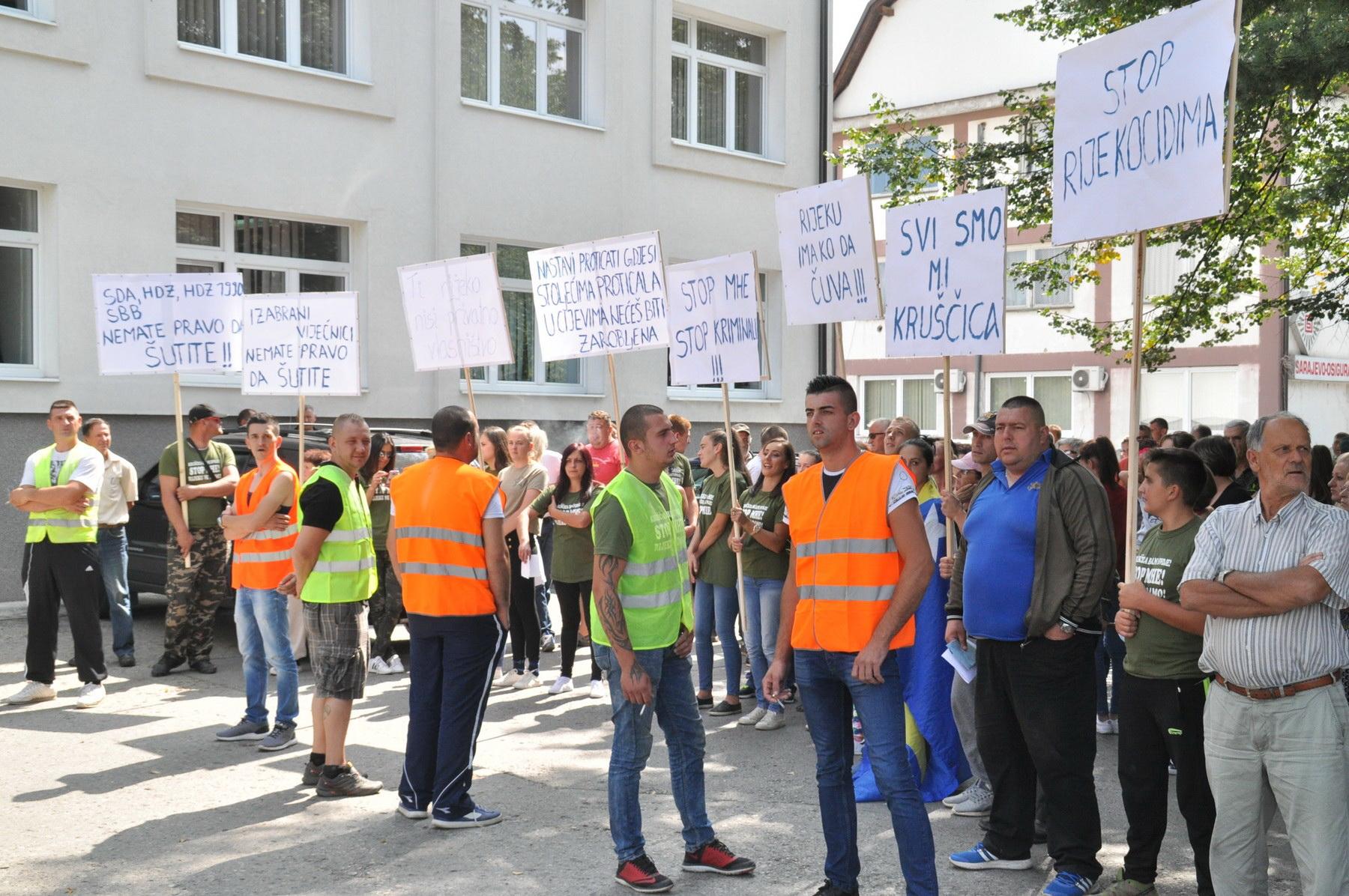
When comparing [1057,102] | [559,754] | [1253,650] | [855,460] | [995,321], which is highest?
[1057,102]

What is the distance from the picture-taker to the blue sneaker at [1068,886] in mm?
5570

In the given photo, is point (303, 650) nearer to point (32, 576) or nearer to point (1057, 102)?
point (32, 576)

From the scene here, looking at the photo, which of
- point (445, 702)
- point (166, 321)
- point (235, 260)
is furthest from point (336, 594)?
point (235, 260)

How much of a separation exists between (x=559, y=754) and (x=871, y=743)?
11.5 feet

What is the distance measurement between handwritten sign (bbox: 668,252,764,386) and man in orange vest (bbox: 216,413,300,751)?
2928 mm

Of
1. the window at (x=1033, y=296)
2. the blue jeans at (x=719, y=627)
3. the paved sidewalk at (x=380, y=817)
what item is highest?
the window at (x=1033, y=296)

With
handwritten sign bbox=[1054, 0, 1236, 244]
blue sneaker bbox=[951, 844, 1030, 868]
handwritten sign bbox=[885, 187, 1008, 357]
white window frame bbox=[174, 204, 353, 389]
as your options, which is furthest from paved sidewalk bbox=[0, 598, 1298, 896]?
white window frame bbox=[174, 204, 353, 389]

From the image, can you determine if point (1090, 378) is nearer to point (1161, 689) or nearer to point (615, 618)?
point (1161, 689)

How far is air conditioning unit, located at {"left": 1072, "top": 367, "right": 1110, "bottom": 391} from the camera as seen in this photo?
112ft

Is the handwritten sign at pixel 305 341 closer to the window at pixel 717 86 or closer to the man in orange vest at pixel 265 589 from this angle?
the man in orange vest at pixel 265 589

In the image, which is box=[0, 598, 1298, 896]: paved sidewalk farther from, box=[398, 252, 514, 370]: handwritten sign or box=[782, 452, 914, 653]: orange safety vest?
box=[398, 252, 514, 370]: handwritten sign

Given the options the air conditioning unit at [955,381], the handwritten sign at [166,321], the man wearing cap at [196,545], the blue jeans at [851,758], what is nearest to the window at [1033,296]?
the air conditioning unit at [955,381]

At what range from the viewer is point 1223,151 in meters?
5.54

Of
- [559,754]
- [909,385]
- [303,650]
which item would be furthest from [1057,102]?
[909,385]
